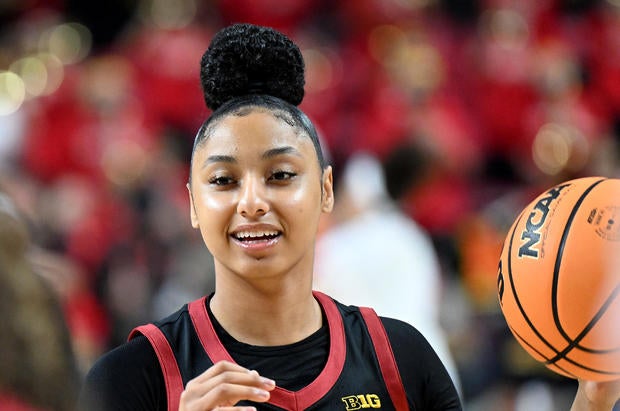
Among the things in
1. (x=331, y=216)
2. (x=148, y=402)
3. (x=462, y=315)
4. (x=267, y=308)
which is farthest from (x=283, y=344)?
(x=462, y=315)

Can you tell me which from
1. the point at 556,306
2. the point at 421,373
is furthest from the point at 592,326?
the point at 421,373

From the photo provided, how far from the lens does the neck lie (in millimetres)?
2307

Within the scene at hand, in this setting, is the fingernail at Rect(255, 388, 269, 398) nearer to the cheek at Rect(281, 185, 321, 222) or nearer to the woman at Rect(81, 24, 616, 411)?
the woman at Rect(81, 24, 616, 411)

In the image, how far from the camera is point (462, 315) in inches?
239

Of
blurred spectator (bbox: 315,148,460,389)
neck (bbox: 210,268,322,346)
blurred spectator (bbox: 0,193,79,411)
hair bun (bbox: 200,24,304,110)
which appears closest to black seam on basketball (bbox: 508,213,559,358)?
neck (bbox: 210,268,322,346)

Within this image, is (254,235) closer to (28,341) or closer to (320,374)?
(320,374)

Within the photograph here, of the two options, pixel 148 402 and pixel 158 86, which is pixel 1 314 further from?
pixel 158 86

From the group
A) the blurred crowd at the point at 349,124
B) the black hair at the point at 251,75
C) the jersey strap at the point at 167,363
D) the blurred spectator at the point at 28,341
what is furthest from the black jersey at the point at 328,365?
the blurred crowd at the point at 349,124

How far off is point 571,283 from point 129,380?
95 centimetres

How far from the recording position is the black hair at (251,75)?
234cm

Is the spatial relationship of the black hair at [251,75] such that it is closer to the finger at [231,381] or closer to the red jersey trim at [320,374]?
the red jersey trim at [320,374]

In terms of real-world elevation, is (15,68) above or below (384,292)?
above

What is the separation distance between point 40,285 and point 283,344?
1.25m

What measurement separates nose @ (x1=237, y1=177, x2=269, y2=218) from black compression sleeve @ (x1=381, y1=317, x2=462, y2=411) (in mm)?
436
